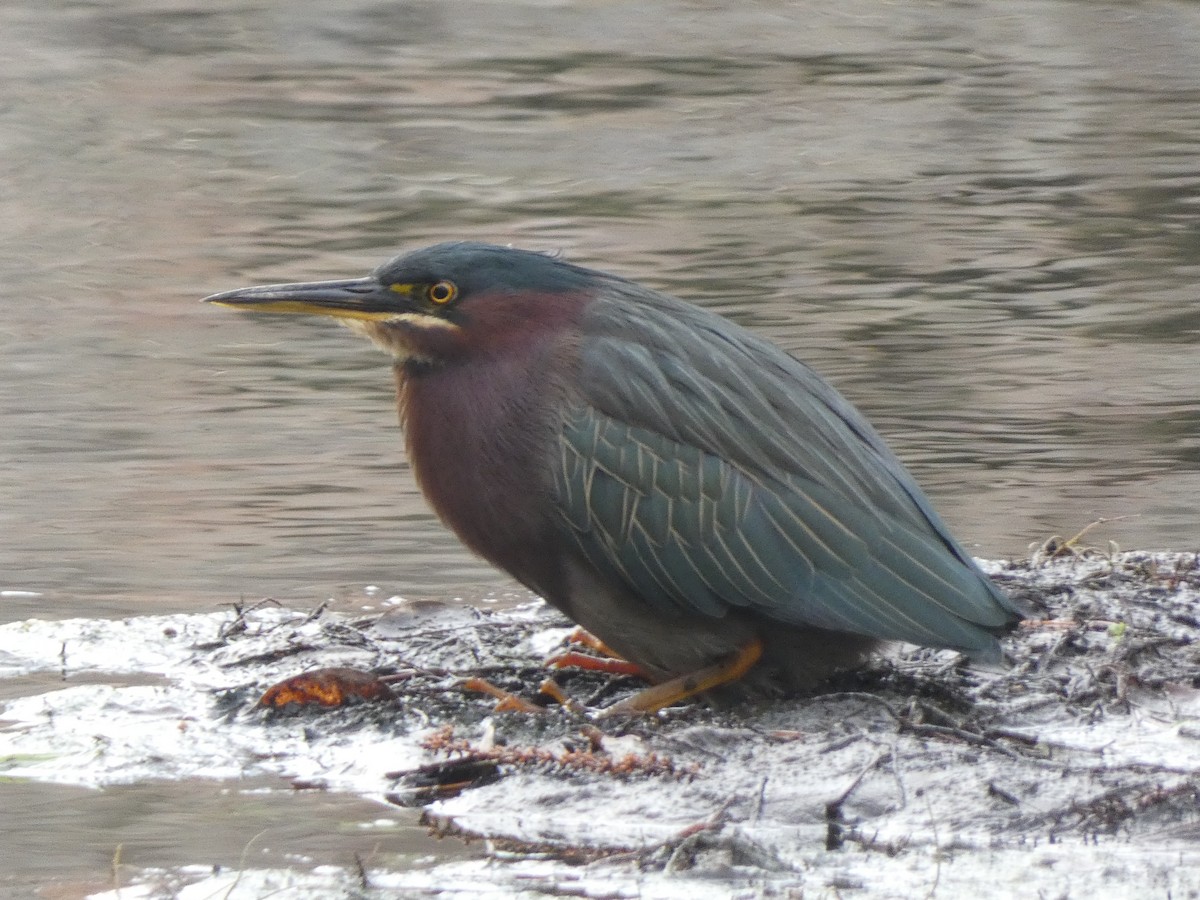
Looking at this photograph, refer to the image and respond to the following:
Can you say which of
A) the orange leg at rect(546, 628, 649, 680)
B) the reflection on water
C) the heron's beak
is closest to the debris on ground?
the orange leg at rect(546, 628, 649, 680)

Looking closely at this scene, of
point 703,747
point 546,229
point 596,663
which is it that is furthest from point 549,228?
point 703,747

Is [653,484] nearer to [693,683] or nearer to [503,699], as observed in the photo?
[693,683]

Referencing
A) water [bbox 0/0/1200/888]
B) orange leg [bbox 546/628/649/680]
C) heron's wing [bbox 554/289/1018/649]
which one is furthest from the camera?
water [bbox 0/0/1200/888]

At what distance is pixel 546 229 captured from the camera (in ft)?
43.8

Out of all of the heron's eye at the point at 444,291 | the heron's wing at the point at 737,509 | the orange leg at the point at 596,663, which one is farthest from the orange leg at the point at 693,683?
the heron's eye at the point at 444,291

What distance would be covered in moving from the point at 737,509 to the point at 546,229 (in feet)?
26.8

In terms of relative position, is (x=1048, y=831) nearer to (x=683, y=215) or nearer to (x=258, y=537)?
(x=258, y=537)

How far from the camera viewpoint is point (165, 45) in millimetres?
20672

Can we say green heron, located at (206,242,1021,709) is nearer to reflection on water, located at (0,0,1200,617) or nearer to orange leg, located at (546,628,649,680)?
orange leg, located at (546,628,649,680)

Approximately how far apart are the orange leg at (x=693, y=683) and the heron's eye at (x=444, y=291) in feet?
→ 3.64

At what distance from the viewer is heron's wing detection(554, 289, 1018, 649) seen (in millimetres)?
5254

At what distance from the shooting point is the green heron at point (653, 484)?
17.3 feet

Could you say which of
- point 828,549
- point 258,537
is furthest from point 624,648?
point 258,537

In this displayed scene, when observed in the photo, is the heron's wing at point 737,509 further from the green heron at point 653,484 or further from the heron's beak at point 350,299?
the heron's beak at point 350,299
